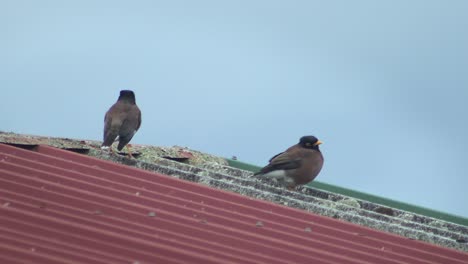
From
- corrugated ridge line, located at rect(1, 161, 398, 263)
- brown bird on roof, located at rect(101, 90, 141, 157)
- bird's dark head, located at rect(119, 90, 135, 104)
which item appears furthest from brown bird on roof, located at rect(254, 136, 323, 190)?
corrugated ridge line, located at rect(1, 161, 398, 263)

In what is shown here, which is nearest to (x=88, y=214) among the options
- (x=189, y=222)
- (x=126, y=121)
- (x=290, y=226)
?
(x=189, y=222)

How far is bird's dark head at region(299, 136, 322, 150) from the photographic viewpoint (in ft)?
38.2

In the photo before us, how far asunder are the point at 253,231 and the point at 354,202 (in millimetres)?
2415

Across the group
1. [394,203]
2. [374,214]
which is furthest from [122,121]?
[374,214]

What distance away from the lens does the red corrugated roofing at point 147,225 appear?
6.12 meters

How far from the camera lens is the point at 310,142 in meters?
11.7

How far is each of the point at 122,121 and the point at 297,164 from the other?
1.77 m

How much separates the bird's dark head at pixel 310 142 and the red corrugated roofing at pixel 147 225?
340cm

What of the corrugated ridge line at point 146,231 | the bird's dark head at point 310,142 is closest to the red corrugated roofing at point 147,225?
the corrugated ridge line at point 146,231

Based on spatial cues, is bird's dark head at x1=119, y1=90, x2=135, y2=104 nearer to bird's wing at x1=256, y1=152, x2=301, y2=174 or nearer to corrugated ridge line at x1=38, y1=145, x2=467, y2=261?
bird's wing at x1=256, y1=152, x2=301, y2=174

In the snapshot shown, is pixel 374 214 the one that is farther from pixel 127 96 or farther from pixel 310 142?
pixel 127 96

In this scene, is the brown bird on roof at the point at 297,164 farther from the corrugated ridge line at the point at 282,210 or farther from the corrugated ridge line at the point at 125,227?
the corrugated ridge line at the point at 125,227

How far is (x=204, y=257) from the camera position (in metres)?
6.36

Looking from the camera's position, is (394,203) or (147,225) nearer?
(147,225)
